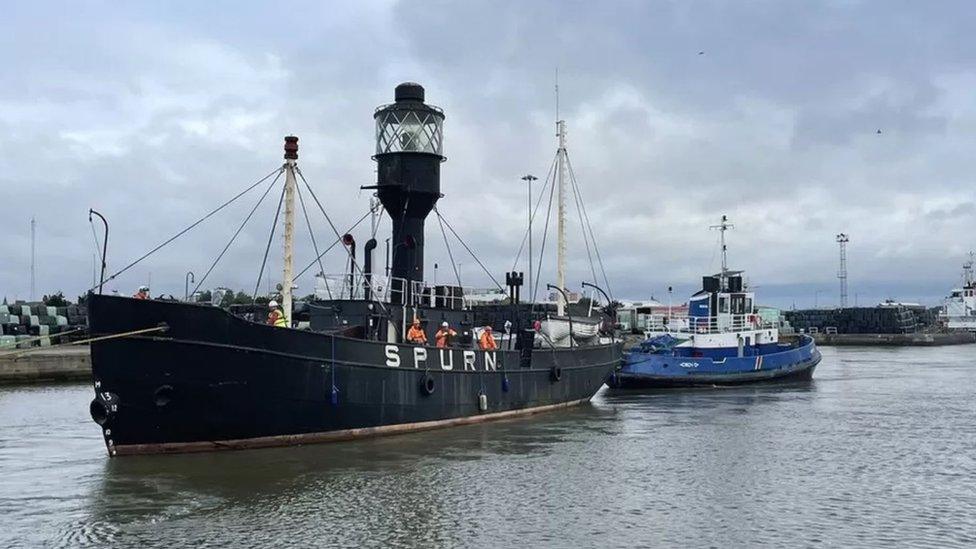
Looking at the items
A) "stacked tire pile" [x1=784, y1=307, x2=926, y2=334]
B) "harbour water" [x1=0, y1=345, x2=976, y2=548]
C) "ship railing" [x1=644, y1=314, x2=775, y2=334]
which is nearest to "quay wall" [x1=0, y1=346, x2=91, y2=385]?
"harbour water" [x1=0, y1=345, x2=976, y2=548]

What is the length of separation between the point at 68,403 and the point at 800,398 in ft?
94.8

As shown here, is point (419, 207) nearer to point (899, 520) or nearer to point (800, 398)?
point (899, 520)

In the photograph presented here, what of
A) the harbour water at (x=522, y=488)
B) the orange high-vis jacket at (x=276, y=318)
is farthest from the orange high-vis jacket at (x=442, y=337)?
the orange high-vis jacket at (x=276, y=318)

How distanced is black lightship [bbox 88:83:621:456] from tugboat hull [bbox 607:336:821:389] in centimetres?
1156

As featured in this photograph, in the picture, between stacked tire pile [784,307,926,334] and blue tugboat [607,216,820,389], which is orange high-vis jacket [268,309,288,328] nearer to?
blue tugboat [607,216,820,389]

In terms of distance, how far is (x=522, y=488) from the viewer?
642 inches

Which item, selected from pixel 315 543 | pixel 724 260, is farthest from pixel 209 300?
pixel 724 260

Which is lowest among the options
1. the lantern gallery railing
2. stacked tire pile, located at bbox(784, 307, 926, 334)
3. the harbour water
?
the harbour water

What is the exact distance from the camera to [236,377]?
60.0ft

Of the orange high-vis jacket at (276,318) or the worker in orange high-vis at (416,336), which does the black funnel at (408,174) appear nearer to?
the worker in orange high-vis at (416,336)

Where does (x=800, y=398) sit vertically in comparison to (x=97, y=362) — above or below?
below

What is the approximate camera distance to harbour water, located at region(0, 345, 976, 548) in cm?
1283

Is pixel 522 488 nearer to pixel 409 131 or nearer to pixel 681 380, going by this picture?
pixel 409 131

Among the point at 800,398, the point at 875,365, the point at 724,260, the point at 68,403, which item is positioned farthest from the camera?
the point at 875,365
